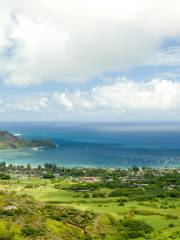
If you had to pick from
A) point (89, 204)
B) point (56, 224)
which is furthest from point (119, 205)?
point (56, 224)

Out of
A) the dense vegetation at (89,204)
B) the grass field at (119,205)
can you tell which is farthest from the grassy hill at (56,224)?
the grass field at (119,205)

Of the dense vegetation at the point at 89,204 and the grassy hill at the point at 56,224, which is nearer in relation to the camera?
the grassy hill at the point at 56,224

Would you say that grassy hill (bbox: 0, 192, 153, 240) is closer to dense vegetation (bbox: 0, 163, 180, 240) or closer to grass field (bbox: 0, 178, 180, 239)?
dense vegetation (bbox: 0, 163, 180, 240)

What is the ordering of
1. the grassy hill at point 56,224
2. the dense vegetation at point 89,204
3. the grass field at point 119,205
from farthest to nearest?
the grass field at point 119,205 < the dense vegetation at point 89,204 < the grassy hill at point 56,224

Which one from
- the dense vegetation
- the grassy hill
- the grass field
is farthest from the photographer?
the grass field

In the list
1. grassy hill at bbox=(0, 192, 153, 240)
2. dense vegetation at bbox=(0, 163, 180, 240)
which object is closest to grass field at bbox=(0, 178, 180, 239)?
dense vegetation at bbox=(0, 163, 180, 240)

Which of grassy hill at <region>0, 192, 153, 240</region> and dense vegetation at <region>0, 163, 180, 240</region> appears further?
dense vegetation at <region>0, 163, 180, 240</region>

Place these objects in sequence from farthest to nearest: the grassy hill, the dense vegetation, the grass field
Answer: the grass field < the dense vegetation < the grassy hill

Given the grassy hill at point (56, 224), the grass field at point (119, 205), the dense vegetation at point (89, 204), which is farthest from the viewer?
the grass field at point (119, 205)

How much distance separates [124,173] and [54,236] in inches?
4145

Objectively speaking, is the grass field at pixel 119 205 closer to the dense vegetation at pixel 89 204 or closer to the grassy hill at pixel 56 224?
the dense vegetation at pixel 89 204

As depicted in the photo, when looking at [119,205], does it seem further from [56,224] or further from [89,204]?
[56,224]

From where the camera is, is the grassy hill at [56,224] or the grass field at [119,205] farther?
the grass field at [119,205]

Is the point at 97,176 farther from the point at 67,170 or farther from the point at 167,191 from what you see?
the point at 167,191
